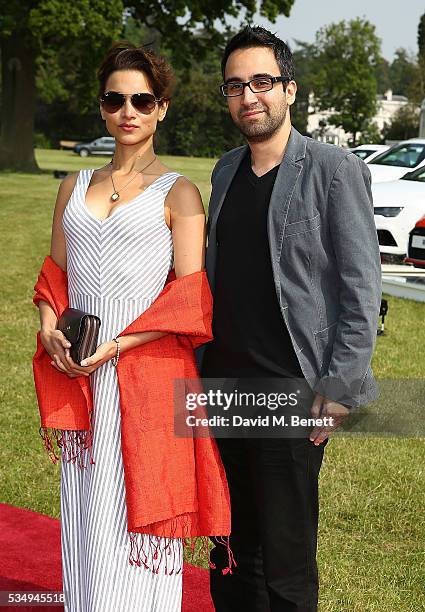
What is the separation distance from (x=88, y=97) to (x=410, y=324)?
2531 centimetres

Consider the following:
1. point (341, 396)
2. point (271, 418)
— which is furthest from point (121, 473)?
point (341, 396)

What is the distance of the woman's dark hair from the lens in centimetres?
293

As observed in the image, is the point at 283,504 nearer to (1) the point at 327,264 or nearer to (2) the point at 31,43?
(1) the point at 327,264

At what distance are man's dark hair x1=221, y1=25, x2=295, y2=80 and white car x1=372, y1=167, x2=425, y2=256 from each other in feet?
30.1

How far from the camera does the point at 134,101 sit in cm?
291

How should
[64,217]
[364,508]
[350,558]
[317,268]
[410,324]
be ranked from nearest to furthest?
[317,268], [64,217], [350,558], [364,508], [410,324]

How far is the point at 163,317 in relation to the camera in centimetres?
285

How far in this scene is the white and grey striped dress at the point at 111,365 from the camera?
2.88 m

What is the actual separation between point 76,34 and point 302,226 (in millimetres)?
27953

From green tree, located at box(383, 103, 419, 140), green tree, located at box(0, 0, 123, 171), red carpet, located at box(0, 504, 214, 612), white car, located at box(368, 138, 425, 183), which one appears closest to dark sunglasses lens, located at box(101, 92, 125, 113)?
red carpet, located at box(0, 504, 214, 612)

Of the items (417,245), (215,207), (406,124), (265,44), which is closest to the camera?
(265,44)

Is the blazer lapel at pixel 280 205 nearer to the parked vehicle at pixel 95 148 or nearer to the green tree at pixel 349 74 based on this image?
the parked vehicle at pixel 95 148

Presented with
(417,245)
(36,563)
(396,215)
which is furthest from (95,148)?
(36,563)

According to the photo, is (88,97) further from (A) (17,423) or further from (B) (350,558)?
(B) (350,558)
